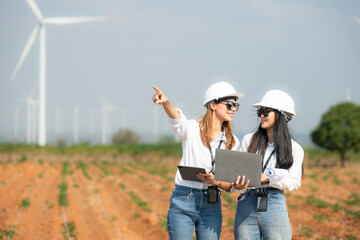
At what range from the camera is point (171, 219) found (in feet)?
10.5

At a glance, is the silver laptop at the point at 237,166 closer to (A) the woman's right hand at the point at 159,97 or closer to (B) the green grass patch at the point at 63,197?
(A) the woman's right hand at the point at 159,97

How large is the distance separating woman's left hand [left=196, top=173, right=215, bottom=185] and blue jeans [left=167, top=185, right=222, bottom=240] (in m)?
0.17

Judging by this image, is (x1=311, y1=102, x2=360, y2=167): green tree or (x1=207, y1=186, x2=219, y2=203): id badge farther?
(x1=311, y1=102, x2=360, y2=167): green tree

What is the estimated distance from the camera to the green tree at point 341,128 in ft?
84.3

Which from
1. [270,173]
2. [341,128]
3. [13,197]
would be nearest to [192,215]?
[270,173]

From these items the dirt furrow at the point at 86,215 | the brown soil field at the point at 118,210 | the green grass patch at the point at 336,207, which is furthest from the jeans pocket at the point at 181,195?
the green grass patch at the point at 336,207

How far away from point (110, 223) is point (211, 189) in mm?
5825

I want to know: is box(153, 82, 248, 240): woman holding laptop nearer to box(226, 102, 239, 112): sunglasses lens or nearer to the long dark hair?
box(226, 102, 239, 112): sunglasses lens

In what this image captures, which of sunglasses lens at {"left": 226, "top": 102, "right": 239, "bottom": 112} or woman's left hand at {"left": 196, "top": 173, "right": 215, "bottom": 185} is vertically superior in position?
sunglasses lens at {"left": 226, "top": 102, "right": 239, "bottom": 112}

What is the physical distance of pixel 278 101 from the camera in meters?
3.18

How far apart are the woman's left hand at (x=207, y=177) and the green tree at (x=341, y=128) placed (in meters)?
24.6

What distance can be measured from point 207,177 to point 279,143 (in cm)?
57

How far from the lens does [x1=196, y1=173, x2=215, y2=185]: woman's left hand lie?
303cm

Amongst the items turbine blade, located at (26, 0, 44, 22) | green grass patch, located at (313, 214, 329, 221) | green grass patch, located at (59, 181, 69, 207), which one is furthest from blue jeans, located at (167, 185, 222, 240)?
turbine blade, located at (26, 0, 44, 22)
